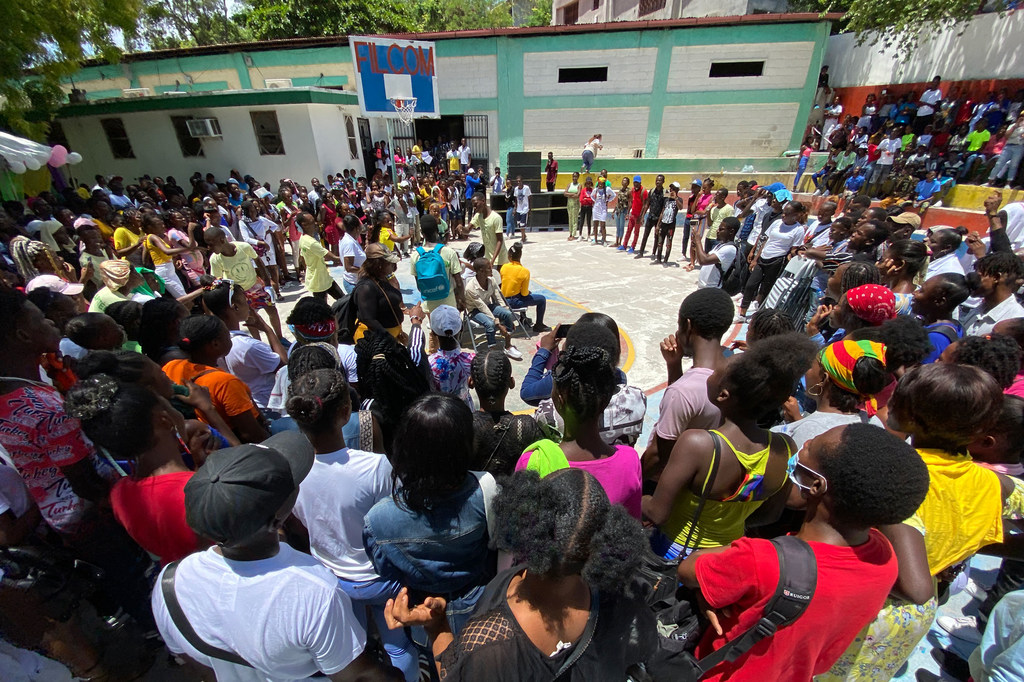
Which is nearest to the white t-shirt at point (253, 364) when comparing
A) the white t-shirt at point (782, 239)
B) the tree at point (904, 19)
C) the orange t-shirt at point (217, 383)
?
the orange t-shirt at point (217, 383)

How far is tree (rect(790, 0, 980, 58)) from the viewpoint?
13.6m

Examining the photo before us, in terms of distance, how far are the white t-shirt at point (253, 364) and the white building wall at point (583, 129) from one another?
1888cm

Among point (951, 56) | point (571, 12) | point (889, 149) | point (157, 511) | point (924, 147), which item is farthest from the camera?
point (571, 12)

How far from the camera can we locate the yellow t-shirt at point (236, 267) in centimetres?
596

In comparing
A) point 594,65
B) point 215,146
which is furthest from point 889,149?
point 215,146

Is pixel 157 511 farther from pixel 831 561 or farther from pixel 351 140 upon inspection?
pixel 351 140

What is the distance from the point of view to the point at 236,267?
19.7 ft

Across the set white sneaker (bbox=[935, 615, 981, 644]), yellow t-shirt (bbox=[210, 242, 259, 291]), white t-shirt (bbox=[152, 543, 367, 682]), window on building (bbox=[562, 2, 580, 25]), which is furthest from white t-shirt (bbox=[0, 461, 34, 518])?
window on building (bbox=[562, 2, 580, 25])

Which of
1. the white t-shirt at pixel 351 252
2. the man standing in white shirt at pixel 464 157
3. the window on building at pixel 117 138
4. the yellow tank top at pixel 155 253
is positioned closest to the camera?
the yellow tank top at pixel 155 253

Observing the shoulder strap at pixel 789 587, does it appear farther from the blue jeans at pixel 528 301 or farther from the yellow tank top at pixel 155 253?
the yellow tank top at pixel 155 253

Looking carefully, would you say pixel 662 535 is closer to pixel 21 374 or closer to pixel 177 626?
pixel 177 626

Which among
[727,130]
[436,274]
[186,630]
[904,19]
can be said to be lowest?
[436,274]

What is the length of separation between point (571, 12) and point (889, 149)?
1210 inches

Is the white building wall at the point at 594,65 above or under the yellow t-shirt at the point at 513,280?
above
